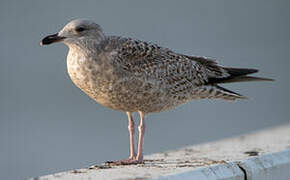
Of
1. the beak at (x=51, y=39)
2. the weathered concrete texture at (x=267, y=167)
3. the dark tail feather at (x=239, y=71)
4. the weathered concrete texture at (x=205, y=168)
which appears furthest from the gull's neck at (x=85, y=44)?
the weathered concrete texture at (x=267, y=167)

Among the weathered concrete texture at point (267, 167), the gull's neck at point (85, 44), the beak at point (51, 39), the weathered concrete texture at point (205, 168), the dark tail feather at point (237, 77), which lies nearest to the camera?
the weathered concrete texture at point (205, 168)

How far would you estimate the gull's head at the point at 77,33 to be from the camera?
6398 millimetres

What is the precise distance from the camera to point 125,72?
644cm

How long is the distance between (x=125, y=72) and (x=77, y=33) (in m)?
0.64

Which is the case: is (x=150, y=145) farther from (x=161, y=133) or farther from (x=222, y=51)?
(x=222, y=51)

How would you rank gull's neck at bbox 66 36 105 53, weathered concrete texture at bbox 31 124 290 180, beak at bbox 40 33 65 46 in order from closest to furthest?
weathered concrete texture at bbox 31 124 290 180
beak at bbox 40 33 65 46
gull's neck at bbox 66 36 105 53

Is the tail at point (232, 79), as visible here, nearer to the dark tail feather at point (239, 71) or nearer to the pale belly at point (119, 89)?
the dark tail feather at point (239, 71)

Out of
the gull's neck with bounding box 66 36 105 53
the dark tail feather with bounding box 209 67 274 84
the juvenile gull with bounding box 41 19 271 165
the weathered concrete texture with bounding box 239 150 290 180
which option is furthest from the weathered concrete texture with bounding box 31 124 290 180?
the gull's neck with bounding box 66 36 105 53

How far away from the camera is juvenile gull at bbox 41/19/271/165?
6.34 meters

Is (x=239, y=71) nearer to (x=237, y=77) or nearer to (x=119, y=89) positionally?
(x=237, y=77)

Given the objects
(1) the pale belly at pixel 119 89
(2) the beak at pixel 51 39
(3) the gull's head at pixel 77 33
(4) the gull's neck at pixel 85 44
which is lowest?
(1) the pale belly at pixel 119 89

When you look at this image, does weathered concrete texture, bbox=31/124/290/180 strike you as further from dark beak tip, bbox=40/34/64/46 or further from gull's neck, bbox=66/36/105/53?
dark beak tip, bbox=40/34/64/46

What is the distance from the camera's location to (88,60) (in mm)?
6340

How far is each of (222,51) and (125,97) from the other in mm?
13509
